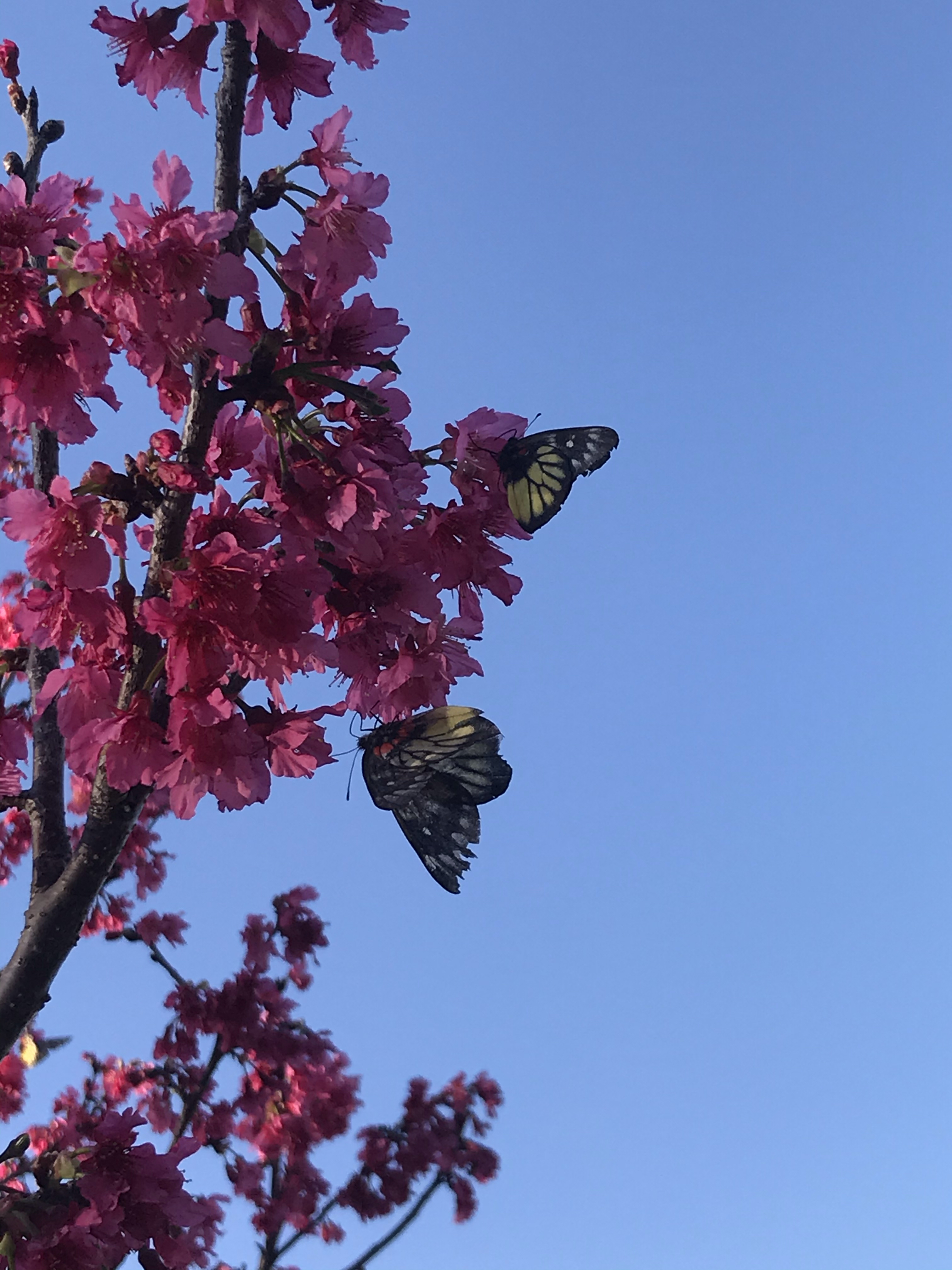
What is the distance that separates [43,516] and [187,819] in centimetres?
87

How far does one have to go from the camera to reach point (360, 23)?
308 cm

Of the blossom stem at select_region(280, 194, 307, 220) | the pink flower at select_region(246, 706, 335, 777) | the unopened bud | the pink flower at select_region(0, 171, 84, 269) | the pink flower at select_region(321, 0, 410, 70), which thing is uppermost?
the unopened bud

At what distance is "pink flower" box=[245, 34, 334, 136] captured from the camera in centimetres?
293

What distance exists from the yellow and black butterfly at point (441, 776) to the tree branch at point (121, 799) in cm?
114

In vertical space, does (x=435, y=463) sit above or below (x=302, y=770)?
above

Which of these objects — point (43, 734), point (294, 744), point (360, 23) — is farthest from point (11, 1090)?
point (360, 23)

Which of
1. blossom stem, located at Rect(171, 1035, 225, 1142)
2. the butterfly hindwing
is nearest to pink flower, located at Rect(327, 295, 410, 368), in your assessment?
the butterfly hindwing

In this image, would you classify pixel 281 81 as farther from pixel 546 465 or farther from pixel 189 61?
pixel 546 465

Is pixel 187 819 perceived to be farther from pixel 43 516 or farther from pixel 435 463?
pixel 435 463

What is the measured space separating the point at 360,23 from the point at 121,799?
2.39 m

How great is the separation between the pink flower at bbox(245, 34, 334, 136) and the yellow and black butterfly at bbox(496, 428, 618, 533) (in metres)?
1.15

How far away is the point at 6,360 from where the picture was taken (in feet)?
8.25

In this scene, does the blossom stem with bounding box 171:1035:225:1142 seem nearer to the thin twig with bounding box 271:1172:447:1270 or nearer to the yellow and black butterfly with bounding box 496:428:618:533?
the thin twig with bounding box 271:1172:447:1270

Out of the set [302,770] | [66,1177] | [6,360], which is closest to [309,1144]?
[66,1177]
